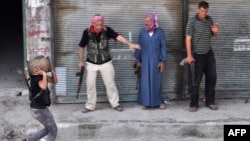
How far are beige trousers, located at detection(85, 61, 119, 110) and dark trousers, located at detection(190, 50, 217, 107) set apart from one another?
1.17 m

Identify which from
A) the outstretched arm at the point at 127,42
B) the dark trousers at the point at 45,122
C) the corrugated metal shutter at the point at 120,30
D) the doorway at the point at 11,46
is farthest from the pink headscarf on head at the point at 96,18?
the dark trousers at the point at 45,122

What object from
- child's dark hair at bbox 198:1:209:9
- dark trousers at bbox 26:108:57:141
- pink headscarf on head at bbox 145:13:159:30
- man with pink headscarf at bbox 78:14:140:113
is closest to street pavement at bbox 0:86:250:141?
man with pink headscarf at bbox 78:14:140:113

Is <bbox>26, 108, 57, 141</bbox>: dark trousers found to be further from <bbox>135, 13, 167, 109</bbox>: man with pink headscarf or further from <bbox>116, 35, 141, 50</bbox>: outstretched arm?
<bbox>135, 13, 167, 109</bbox>: man with pink headscarf

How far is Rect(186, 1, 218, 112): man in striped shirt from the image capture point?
23.7 feet

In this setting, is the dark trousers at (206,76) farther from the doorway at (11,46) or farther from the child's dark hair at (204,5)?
the doorway at (11,46)

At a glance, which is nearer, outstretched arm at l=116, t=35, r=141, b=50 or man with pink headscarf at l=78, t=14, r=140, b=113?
outstretched arm at l=116, t=35, r=141, b=50

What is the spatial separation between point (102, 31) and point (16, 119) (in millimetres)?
1765

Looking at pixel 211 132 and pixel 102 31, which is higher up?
pixel 102 31

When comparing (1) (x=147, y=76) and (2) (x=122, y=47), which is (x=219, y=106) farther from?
(2) (x=122, y=47)

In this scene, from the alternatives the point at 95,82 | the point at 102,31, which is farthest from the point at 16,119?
the point at 102,31

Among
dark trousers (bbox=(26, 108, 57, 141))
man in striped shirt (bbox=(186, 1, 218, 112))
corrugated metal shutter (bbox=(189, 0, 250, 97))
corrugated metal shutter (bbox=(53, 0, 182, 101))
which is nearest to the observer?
dark trousers (bbox=(26, 108, 57, 141))

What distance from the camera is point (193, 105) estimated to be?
7.55m

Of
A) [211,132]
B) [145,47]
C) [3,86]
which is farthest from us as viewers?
[3,86]

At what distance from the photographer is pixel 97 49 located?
24.0 ft
